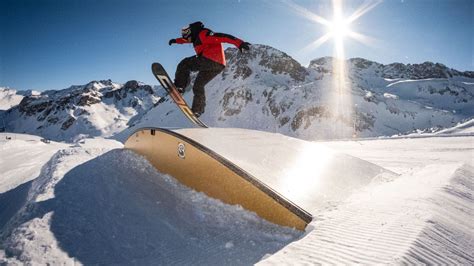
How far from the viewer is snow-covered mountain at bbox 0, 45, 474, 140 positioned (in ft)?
277

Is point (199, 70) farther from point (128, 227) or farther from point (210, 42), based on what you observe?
point (128, 227)

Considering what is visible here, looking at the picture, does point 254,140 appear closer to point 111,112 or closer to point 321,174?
point 321,174

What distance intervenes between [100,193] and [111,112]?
19697 centimetres

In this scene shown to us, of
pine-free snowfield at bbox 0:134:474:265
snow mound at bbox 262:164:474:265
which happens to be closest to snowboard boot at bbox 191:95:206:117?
pine-free snowfield at bbox 0:134:474:265

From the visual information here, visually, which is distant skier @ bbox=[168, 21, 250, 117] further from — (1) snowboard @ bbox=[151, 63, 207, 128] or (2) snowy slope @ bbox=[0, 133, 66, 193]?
(2) snowy slope @ bbox=[0, 133, 66, 193]

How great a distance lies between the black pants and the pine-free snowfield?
8.71 feet

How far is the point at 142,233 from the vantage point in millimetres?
4391

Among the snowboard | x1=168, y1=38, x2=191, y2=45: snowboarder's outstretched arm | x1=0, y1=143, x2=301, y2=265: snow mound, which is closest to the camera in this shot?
x1=0, y1=143, x2=301, y2=265: snow mound

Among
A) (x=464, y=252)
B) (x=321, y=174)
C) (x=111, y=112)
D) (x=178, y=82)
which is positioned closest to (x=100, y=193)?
(x=178, y=82)

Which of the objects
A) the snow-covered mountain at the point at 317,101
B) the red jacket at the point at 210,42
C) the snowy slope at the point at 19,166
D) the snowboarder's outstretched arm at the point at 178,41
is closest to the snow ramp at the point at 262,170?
the red jacket at the point at 210,42

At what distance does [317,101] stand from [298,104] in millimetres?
7733

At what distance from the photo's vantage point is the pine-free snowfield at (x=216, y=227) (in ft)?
10.5

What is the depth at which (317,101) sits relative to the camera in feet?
292

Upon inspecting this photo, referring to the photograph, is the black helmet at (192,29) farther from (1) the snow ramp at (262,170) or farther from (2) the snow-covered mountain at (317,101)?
(2) the snow-covered mountain at (317,101)
